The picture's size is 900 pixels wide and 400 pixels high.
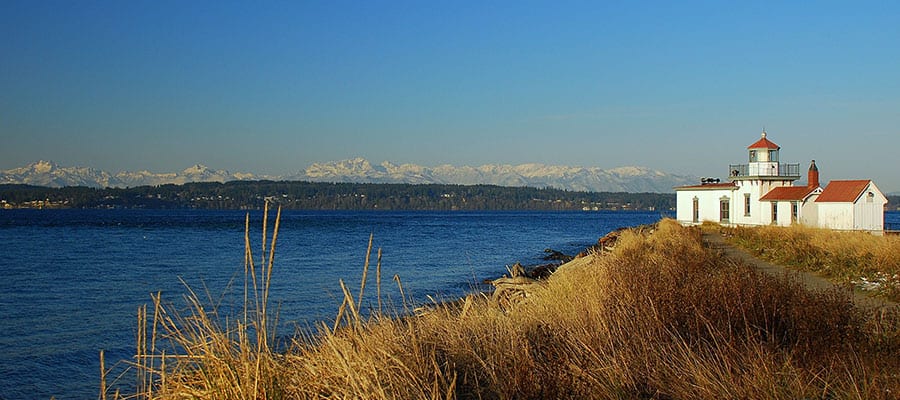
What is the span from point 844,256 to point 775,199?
24.3 metres

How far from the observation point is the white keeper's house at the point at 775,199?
33406 millimetres

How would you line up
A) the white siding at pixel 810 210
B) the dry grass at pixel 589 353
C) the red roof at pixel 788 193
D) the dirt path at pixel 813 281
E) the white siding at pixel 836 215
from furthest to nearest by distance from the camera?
the red roof at pixel 788 193 < the white siding at pixel 810 210 < the white siding at pixel 836 215 < the dirt path at pixel 813 281 < the dry grass at pixel 589 353

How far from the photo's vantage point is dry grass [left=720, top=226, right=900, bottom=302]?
1289 centimetres

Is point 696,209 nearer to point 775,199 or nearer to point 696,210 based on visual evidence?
point 696,210

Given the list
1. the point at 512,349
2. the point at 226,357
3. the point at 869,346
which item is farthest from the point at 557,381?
the point at 869,346

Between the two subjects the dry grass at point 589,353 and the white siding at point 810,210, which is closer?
the dry grass at point 589,353

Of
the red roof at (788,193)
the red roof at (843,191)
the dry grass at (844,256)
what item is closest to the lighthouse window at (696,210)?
the red roof at (788,193)

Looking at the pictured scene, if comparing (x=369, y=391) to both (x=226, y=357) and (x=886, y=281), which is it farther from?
(x=886, y=281)

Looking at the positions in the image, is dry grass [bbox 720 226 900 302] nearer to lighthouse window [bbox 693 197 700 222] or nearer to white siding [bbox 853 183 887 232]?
white siding [bbox 853 183 887 232]

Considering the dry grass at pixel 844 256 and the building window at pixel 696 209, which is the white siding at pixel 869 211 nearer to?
the building window at pixel 696 209

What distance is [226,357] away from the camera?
468cm

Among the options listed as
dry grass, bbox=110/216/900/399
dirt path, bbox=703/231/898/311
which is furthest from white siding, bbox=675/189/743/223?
dry grass, bbox=110/216/900/399

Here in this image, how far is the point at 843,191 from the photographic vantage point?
113 ft

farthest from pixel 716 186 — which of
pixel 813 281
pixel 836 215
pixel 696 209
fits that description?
pixel 813 281
